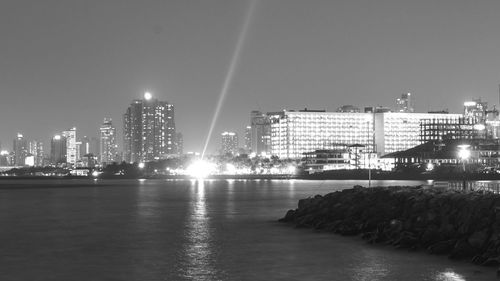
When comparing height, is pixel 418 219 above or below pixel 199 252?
above

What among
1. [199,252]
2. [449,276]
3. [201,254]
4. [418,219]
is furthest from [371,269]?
[199,252]

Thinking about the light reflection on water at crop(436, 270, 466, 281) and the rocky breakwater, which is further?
the rocky breakwater

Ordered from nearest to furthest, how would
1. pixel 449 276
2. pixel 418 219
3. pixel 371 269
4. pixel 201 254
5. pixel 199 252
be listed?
1. pixel 449 276
2. pixel 371 269
3. pixel 201 254
4. pixel 199 252
5. pixel 418 219

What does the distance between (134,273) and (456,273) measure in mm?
12344

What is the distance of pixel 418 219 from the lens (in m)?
34.8

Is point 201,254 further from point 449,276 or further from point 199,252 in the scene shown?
point 449,276

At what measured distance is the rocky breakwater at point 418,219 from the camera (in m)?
29.1

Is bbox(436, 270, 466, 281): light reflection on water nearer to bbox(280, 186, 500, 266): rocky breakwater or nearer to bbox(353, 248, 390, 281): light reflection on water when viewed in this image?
bbox(280, 186, 500, 266): rocky breakwater

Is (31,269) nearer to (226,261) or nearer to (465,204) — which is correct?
(226,261)

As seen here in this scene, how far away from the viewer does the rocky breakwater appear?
2911 centimetres

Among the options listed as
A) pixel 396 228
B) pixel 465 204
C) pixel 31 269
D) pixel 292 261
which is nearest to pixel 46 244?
pixel 31 269

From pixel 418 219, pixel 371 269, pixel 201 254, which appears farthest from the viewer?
pixel 418 219

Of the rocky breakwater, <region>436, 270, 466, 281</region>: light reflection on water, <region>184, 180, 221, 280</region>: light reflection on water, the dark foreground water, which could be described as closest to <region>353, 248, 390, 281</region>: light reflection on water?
the dark foreground water

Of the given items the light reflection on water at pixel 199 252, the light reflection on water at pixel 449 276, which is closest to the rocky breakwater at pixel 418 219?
the light reflection on water at pixel 449 276
